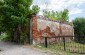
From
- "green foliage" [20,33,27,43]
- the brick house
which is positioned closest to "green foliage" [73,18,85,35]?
the brick house

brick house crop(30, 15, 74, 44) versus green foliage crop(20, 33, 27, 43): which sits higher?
brick house crop(30, 15, 74, 44)

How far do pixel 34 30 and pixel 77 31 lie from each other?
619 inches

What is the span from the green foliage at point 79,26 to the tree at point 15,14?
15312 mm

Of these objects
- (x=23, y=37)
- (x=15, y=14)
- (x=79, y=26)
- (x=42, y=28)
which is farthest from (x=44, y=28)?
(x=79, y=26)

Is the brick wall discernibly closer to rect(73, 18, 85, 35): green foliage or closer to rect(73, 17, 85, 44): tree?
rect(73, 17, 85, 44): tree

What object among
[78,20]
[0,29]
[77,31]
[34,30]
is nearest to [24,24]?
[34,30]

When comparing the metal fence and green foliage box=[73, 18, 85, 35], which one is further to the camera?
green foliage box=[73, 18, 85, 35]

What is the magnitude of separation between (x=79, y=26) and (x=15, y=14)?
709 inches

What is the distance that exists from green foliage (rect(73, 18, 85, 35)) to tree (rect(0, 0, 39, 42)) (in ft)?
50.2

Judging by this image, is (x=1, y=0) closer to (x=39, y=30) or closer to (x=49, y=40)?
(x=39, y=30)

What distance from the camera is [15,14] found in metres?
14.7

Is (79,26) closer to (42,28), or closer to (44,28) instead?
(44,28)

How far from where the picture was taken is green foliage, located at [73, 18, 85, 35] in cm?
2966

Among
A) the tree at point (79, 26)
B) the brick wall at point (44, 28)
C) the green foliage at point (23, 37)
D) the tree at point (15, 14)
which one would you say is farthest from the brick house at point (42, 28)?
the tree at point (79, 26)
